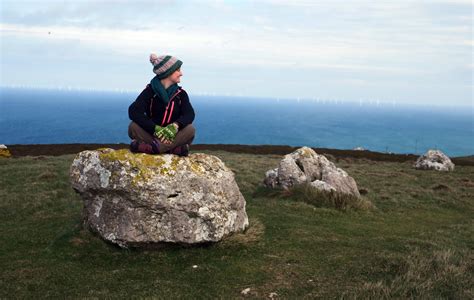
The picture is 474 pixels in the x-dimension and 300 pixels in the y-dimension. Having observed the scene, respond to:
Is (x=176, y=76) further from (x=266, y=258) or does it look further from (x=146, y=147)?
(x=266, y=258)

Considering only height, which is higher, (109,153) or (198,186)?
(109,153)

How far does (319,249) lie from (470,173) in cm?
2762

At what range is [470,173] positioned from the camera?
108 feet

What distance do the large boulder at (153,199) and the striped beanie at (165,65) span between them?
225 centimetres

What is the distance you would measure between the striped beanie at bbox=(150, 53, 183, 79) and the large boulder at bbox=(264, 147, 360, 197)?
9043 millimetres

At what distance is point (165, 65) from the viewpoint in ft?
36.1

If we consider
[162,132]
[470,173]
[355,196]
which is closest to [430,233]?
[355,196]

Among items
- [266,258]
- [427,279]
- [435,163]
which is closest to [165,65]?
[266,258]

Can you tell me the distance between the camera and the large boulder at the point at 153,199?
10688 mm

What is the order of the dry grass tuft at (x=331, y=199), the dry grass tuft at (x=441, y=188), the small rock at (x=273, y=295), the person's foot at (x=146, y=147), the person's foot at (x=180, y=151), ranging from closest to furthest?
the small rock at (x=273, y=295) < the person's foot at (x=146, y=147) < the person's foot at (x=180, y=151) < the dry grass tuft at (x=331, y=199) < the dry grass tuft at (x=441, y=188)

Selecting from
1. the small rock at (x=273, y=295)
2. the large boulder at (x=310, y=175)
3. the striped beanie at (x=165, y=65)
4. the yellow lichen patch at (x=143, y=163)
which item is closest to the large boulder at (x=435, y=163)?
the large boulder at (x=310, y=175)

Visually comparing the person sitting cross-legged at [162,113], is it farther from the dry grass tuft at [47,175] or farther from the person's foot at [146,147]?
the dry grass tuft at [47,175]

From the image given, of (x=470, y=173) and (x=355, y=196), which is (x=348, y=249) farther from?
(x=470, y=173)

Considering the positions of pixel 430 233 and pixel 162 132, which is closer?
pixel 162 132
